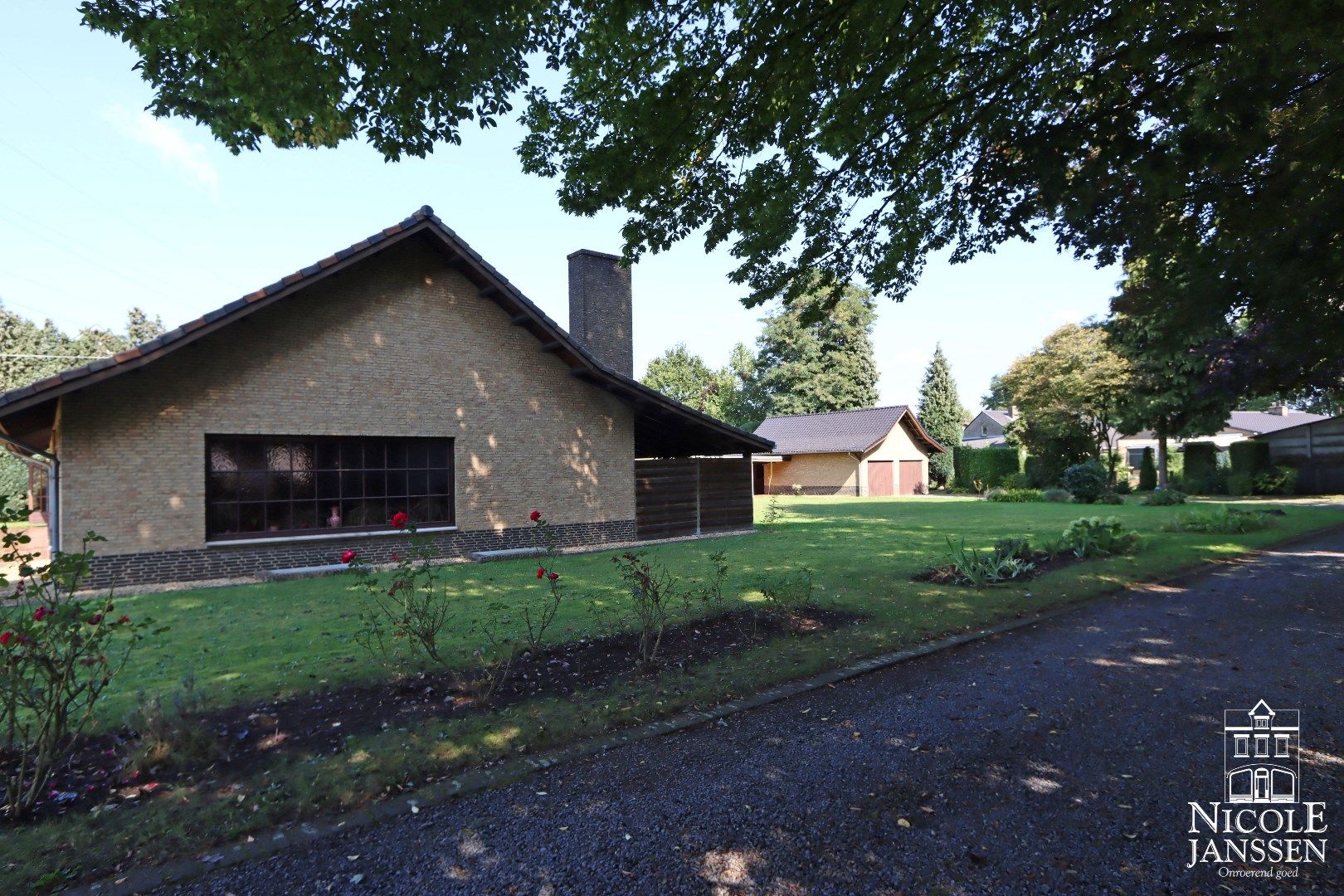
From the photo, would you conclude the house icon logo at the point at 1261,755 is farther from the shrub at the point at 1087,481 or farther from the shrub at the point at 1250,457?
the shrub at the point at 1250,457

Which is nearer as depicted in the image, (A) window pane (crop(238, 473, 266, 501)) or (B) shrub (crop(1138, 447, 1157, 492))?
(A) window pane (crop(238, 473, 266, 501))

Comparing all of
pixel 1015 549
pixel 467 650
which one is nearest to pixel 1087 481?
pixel 1015 549

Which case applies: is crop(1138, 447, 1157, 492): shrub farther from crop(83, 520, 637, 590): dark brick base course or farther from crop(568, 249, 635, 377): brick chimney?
crop(83, 520, 637, 590): dark brick base course

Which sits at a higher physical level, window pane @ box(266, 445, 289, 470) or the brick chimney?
the brick chimney

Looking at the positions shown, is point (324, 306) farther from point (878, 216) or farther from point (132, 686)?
point (878, 216)

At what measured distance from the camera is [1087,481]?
28.6 meters

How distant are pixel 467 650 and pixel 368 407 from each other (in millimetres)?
8521

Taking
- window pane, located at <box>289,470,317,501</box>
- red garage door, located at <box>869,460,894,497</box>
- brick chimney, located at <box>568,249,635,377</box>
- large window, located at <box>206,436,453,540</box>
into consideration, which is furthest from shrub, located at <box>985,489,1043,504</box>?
window pane, located at <box>289,470,317,501</box>

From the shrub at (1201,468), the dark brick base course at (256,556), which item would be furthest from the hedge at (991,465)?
the dark brick base course at (256,556)

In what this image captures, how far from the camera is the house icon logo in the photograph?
3740 mm

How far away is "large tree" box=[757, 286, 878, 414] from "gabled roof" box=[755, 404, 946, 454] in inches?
333

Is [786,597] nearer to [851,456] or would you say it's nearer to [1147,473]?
[851,456]

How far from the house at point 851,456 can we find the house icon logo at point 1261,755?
1326 inches

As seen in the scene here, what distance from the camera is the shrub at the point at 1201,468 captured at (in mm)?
32750
